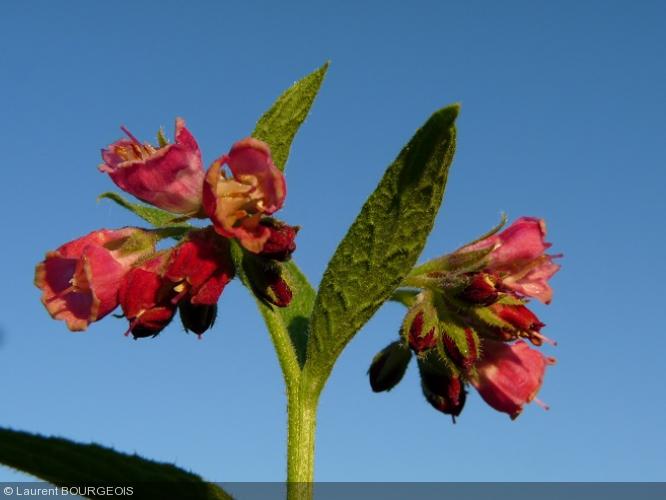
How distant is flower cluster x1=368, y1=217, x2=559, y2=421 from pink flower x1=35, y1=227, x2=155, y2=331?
1190 millimetres

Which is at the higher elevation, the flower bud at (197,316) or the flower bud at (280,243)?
the flower bud at (280,243)

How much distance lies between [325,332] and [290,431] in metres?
0.41

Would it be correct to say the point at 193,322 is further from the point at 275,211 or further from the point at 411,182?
the point at 411,182

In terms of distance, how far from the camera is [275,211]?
306cm

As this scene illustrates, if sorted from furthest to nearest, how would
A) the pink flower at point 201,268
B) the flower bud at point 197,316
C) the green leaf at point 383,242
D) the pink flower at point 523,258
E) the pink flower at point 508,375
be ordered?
the pink flower at point 508,375 → the pink flower at point 523,258 → the flower bud at point 197,316 → the pink flower at point 201,268 → the green leaf at point 383,242

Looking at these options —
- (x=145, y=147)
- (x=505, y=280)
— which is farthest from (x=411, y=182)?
(x=145, y=147)

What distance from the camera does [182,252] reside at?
315cm

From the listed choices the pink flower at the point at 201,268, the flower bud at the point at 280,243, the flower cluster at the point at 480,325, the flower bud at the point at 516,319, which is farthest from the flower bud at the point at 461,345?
the pink flower at the point at 201,268

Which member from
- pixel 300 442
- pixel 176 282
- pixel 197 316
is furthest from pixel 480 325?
pixel 176 282

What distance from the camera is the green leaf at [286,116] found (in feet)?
11.5

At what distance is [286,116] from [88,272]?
41.3 inches

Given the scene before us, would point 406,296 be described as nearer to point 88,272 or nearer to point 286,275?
point 286,275

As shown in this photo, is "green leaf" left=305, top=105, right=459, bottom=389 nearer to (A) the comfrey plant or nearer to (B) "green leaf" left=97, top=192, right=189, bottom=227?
(A) the comfrey plant

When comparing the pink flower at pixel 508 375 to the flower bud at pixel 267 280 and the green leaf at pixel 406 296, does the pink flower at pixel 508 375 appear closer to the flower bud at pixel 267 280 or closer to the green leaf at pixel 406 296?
the green leaf at pixel 406 296
